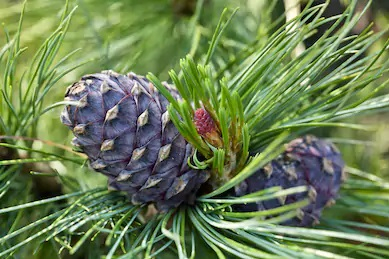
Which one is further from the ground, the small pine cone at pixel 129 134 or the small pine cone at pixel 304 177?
the small pine cone at pixel 129 134

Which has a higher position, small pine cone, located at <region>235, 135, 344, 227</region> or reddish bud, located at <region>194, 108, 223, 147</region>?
reddish bud, located at <region>194, 108, 223, 147</region>

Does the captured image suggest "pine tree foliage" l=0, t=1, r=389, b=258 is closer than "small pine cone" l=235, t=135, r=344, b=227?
Yes

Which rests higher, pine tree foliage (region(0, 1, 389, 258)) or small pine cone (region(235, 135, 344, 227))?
pine tree foliage (region(0, 1, 389, 258))

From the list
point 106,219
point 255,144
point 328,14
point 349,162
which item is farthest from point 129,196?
point 349,162

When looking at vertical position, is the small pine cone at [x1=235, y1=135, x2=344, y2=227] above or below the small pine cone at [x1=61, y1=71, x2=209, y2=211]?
below

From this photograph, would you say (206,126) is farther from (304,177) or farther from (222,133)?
(304,177)
